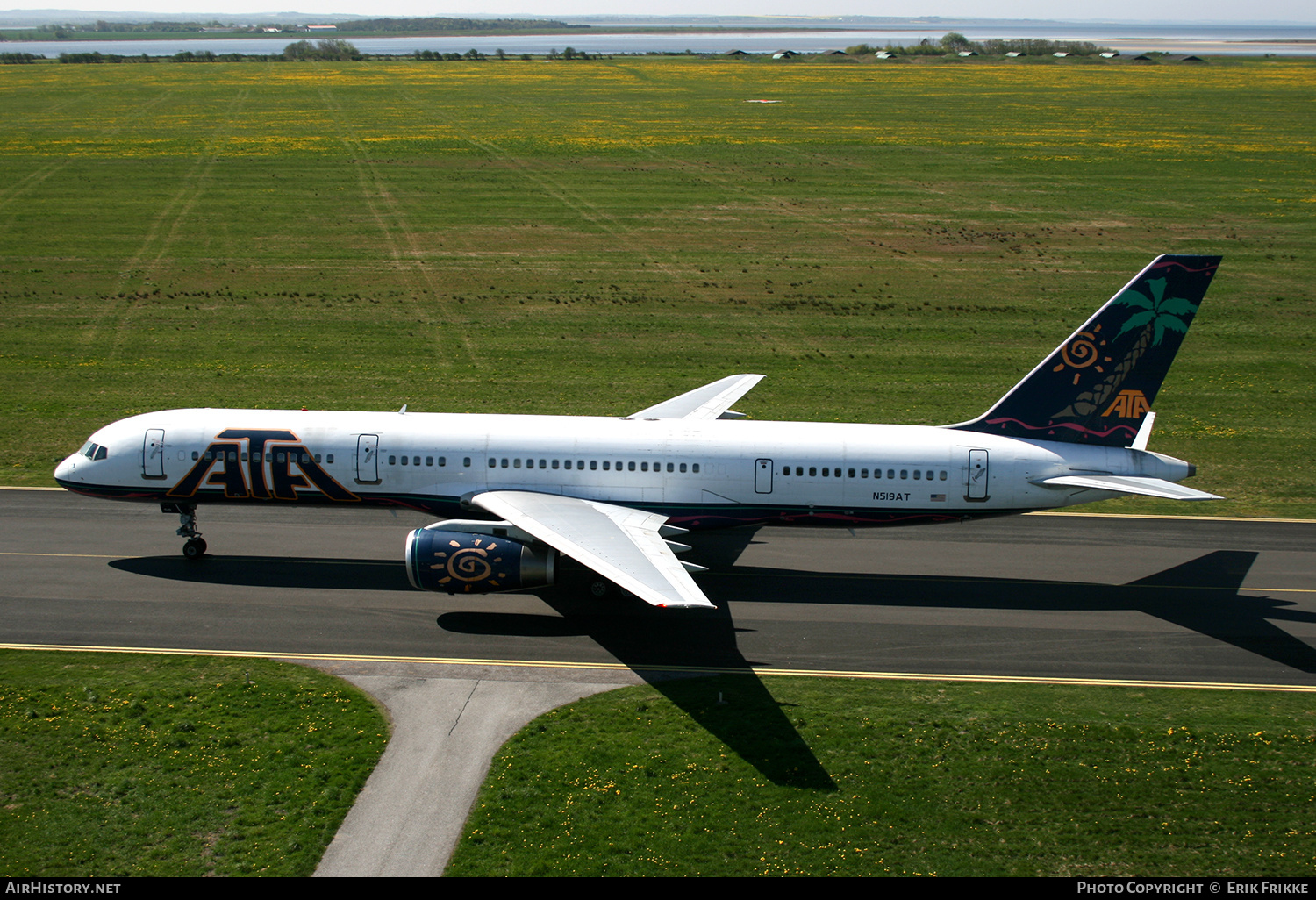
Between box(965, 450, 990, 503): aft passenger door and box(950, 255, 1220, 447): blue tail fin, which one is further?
box(965, 450, 990, 503): aft passenger door

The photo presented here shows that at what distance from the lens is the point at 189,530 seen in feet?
112

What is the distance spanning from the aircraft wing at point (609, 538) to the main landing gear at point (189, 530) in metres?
9.78

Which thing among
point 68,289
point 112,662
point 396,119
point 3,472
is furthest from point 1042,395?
point 396,119

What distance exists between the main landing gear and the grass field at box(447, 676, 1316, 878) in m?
16.1

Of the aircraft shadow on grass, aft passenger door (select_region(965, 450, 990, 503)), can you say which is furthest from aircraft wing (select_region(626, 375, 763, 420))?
aft passenger door (select_region(965, 450, 990, 503))

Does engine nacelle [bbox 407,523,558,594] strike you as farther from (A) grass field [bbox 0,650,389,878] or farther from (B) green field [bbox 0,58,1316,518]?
(B) green field [bbox 0,58,1316,518]

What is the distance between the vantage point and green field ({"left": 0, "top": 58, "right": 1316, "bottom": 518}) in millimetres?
49094

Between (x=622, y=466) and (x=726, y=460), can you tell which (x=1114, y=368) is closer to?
(x=726, y=460)

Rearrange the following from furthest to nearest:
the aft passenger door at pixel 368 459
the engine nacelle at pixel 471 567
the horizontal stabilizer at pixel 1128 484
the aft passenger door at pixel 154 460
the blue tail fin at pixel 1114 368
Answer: the aft passenger door at pixel 154 460, the aft passenger door at pixel 368 459, the blue tail fin at pixel 1114 368, the horizontal stabilizer at pixel 1128 484, the engine nacelle at pixel 471 567

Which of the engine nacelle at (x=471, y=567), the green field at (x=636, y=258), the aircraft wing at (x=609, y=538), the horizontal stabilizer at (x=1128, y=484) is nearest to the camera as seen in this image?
the aircraft wing at (x=609, y=538)

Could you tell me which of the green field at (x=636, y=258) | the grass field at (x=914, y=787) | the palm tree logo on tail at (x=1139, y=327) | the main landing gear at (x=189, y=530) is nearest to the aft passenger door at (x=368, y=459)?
the main landing gear at (x=189, y=530)

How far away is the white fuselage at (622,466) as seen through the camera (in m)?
32.4

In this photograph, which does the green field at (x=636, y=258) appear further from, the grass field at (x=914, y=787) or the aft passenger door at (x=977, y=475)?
the grass field at (x=914, y=787)

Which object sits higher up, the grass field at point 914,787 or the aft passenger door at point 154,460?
the aft passenger door at point 154,460
